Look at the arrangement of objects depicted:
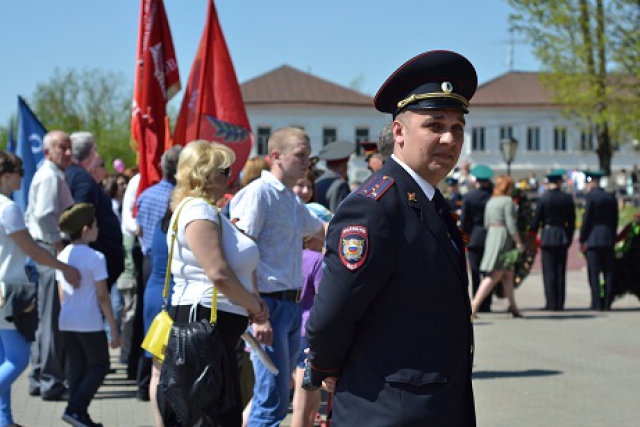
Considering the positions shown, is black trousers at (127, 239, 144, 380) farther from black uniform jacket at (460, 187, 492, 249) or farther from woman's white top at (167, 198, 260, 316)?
black uniform jacket at (460, 187, 492, 249)

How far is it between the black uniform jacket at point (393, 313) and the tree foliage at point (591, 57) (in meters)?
30.9

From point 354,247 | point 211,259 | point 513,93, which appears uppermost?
point 513,93

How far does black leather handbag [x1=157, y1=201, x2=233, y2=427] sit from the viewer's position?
227 inches

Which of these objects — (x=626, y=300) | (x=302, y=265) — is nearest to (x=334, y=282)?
(x=302, y=265)

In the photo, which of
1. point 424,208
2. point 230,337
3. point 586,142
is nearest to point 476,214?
point 230,337

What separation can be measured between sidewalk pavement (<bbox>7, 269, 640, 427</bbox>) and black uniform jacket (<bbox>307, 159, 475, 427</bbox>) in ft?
15.7

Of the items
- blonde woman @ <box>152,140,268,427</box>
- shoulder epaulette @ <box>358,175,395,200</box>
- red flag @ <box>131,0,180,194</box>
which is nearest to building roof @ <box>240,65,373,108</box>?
red flag @ <box>131,0,180,194</box>

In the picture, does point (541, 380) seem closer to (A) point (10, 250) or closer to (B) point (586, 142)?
(A) point (10, 250)

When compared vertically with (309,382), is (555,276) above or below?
below

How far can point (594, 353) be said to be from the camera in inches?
491

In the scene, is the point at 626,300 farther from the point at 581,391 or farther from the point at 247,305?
the point at 247,305

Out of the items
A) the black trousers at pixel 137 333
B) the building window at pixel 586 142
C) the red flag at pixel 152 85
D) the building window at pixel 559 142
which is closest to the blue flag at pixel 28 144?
the red flag at pixel 152 85

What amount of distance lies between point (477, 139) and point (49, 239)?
85339mm

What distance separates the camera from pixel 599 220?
17469 millimetres
